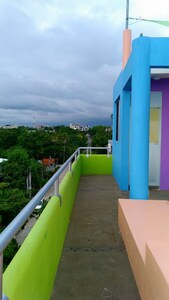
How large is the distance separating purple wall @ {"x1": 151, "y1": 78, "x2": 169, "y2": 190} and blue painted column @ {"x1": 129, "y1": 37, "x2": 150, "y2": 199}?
208cm

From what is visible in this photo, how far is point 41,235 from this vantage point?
7.36ft

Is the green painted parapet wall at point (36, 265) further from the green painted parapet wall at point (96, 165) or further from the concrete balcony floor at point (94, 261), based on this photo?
the green painted parapet wall at point (96, 165)

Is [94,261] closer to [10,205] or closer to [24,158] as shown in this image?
[10,205]

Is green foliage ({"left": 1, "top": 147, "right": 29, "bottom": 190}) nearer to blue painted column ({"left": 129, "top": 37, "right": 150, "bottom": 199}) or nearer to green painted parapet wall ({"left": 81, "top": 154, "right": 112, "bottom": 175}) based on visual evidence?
green painted parapet wall ({"left": 81, "top": 154, "right": 112, "bottom": 175})

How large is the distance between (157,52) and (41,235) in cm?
389

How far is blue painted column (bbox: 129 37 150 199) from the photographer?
4.77 meters

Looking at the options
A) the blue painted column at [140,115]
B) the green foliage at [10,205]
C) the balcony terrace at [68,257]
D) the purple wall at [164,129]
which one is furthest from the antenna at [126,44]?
the green foliage at [10,205]

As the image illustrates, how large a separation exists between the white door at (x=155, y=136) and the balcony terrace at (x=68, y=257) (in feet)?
6.72

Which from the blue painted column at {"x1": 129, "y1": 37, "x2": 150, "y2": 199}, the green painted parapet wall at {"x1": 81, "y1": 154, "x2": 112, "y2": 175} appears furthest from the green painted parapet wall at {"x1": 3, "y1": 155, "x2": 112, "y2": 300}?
the green painted parapet wall at {"x1": 81, "y1": 154, "x2": 112, "y2": 175}

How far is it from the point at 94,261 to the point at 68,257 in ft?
1.13

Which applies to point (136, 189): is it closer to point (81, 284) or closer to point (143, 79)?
point (143, 79)

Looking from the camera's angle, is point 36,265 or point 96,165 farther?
point 96,165

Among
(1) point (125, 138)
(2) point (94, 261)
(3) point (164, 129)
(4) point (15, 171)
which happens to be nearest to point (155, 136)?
(3) point (164, 129)

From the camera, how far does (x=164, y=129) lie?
272 inches
